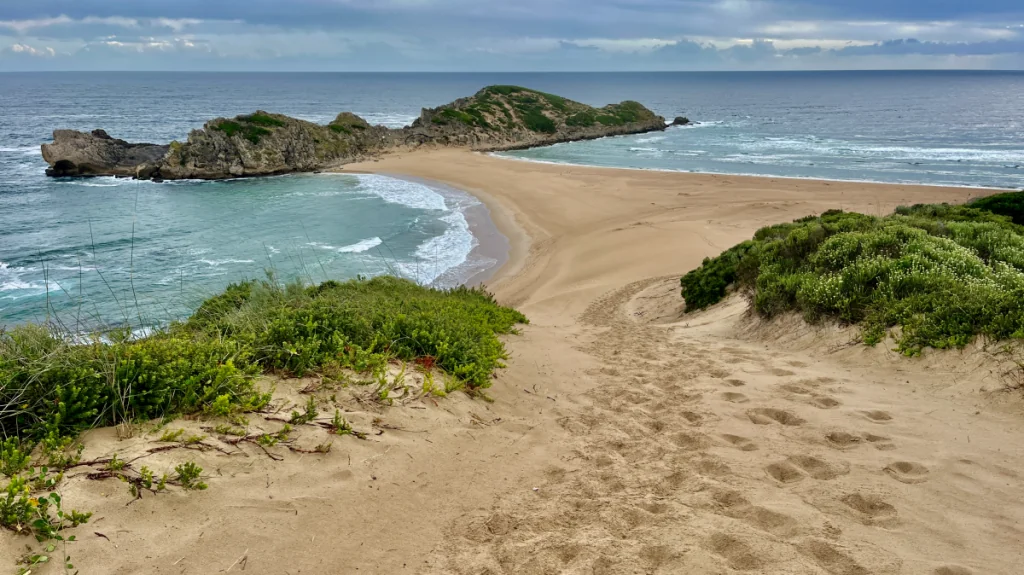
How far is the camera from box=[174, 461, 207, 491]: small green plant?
3.71 m

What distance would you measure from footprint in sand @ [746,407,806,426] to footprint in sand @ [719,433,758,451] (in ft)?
1.55

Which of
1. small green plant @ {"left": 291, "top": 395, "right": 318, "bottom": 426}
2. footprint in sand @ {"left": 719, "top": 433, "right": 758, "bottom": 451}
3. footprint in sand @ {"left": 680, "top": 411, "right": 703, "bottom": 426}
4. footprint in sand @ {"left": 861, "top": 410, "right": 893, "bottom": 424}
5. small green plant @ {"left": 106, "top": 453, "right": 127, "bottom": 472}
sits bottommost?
footprint in sand @ {"left": 680, "top": 411, "right": 703, "bottom": 426}

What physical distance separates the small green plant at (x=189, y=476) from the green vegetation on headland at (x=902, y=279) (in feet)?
23.2

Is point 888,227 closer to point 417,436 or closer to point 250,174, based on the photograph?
point 417,436

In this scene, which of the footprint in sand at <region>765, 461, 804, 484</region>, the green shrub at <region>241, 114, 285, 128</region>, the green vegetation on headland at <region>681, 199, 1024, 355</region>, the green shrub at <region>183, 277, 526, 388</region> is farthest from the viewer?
the green shrub at <region>241, 114, 285, 128</region>

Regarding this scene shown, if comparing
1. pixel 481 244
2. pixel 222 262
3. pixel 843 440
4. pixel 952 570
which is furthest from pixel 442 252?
pixel 952 570

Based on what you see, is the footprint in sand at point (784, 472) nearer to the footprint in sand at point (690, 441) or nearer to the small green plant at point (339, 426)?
the footprint in sand at point (690, 441)

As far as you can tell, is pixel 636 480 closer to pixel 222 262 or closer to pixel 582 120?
pixel 222 262

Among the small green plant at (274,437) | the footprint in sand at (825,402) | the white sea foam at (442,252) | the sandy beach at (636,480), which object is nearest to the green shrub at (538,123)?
the white sea foam at (442,252)

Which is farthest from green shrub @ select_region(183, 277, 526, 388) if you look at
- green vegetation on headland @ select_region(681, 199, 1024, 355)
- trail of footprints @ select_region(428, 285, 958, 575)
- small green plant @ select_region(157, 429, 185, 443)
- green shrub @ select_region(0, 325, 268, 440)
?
green vegetation on headland @ select_region(681, 199, 1024, 355)

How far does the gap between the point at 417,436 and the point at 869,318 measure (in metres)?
6.13

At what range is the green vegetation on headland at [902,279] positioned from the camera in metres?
6.92

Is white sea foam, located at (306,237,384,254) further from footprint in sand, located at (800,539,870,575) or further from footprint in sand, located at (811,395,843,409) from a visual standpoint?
footprint in sand, located at (800,539,870,575)

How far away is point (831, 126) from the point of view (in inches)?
2908
